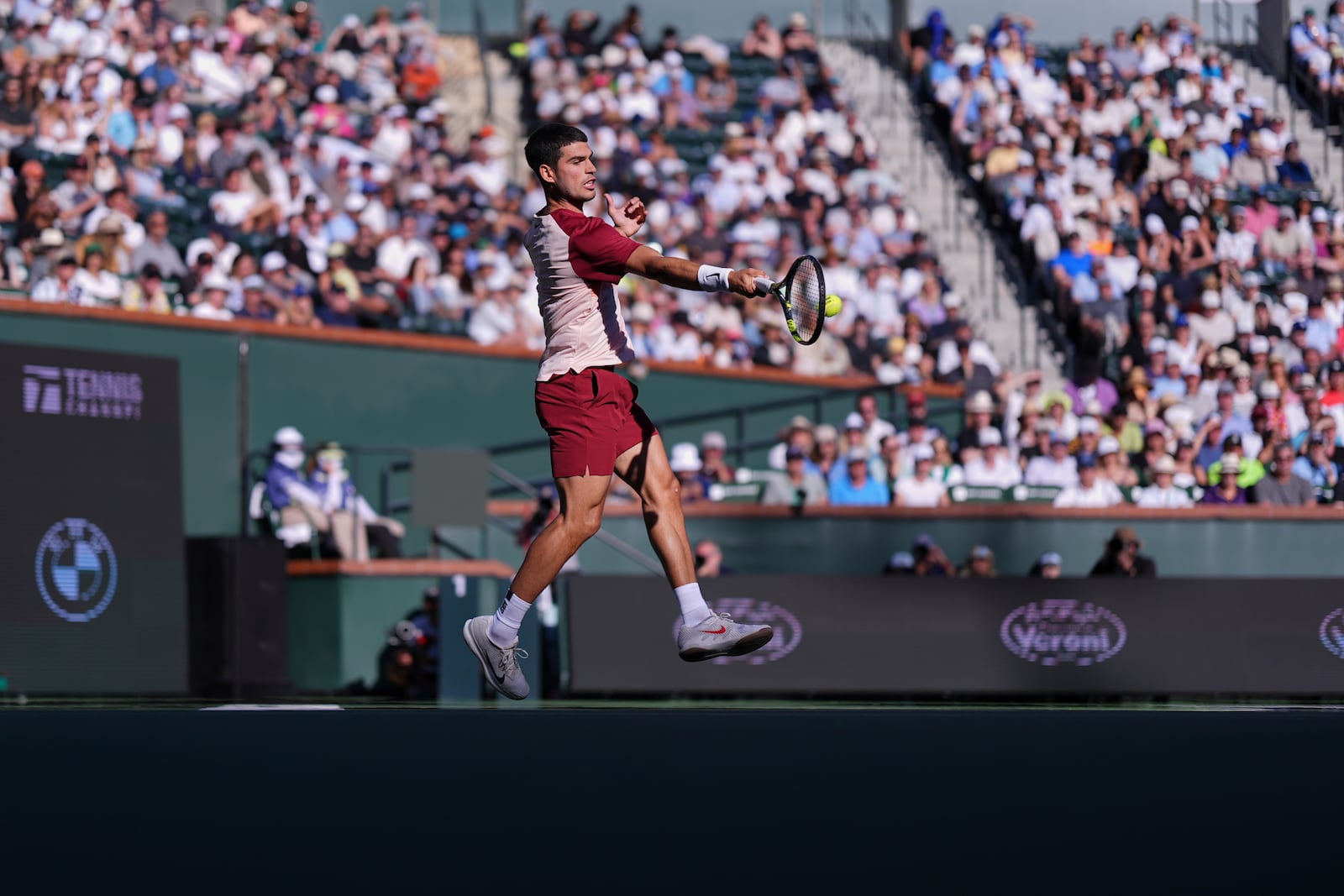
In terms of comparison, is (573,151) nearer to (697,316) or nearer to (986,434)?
(986,434)

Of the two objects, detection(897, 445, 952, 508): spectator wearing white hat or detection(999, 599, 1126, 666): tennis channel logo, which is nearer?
detection(999, 599, 1126, 666): tennis channel logo

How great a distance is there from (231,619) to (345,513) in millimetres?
2107

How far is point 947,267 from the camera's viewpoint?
24562 millimetres

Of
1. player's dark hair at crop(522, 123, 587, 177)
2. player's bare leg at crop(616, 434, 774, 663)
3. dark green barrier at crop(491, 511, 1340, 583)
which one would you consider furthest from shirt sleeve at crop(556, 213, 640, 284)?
dark green barrier at crop(491, 511, 1340, 583)

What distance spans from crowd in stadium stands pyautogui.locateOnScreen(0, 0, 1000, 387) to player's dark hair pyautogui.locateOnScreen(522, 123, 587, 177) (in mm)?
10482

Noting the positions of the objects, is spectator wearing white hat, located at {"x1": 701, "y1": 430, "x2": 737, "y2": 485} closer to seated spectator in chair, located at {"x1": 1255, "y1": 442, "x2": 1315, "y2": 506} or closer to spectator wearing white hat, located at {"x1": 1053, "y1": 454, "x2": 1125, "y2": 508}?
A: spectator wearing white hat, located at {"x1": 1053, "y1": 454, "x2": 1125, "y2": 508}

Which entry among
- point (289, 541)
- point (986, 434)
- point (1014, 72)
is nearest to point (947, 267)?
point (1014, 72)

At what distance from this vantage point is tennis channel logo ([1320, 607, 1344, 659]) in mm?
14883

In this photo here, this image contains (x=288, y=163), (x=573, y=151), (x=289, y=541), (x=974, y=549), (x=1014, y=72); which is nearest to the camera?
(x=573, y=151)

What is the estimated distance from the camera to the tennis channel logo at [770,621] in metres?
15.1

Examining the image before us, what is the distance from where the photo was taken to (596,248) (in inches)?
283

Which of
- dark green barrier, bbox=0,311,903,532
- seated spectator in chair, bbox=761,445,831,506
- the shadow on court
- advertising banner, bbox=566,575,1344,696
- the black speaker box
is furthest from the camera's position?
dark green barrier, bbox=0,311,903,532

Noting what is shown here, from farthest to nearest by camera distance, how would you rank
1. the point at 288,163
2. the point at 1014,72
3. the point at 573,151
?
the point at 1014,72 < the point at 288,163 < the point at 573,151

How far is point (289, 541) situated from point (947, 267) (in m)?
10.7
